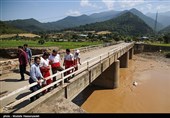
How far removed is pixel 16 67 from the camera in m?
14.1

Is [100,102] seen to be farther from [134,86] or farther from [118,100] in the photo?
[134,86]

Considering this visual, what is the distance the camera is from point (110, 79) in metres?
21.2

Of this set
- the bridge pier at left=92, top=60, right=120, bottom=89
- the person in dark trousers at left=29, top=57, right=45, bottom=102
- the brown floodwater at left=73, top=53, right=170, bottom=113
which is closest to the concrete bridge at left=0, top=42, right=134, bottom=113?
the bridge pier at left=92, top=60, right=120, bottom=89

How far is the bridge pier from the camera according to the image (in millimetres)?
21067

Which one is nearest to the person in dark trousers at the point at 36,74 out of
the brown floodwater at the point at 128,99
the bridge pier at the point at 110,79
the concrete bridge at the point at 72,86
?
the concrete bridge at the point at 72,86

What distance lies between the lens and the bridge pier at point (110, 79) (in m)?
21.1

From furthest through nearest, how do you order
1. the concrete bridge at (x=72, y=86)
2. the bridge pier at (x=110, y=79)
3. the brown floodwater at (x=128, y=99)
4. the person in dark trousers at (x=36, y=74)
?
the bridge pier at (x=110, y=79) → the brown floodwater at (x=128, y=99) → the person in dark trousers at (x=36, y=74) → the concrete bridge at (x=72, y=86)

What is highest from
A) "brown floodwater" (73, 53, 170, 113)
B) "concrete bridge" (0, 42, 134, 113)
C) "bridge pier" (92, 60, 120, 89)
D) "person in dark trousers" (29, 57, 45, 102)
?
"person in dark trousers" (29, 57, 45, 102)

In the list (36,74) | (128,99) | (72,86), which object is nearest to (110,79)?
(128,99)

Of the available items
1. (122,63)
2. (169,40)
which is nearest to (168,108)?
(122,63)

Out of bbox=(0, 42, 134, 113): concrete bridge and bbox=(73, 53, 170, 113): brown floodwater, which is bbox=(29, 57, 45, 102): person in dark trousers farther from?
bbox=(73, 53, 170, 113): brown floodwater

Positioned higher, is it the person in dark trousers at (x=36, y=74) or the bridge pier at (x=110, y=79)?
the person in dark trousers at (x=36, y=74)

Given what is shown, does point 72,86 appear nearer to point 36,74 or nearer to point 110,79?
point 36,74

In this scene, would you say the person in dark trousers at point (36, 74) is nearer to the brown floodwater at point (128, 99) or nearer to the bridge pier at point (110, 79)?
the brown floodwater at point (128, 99)
